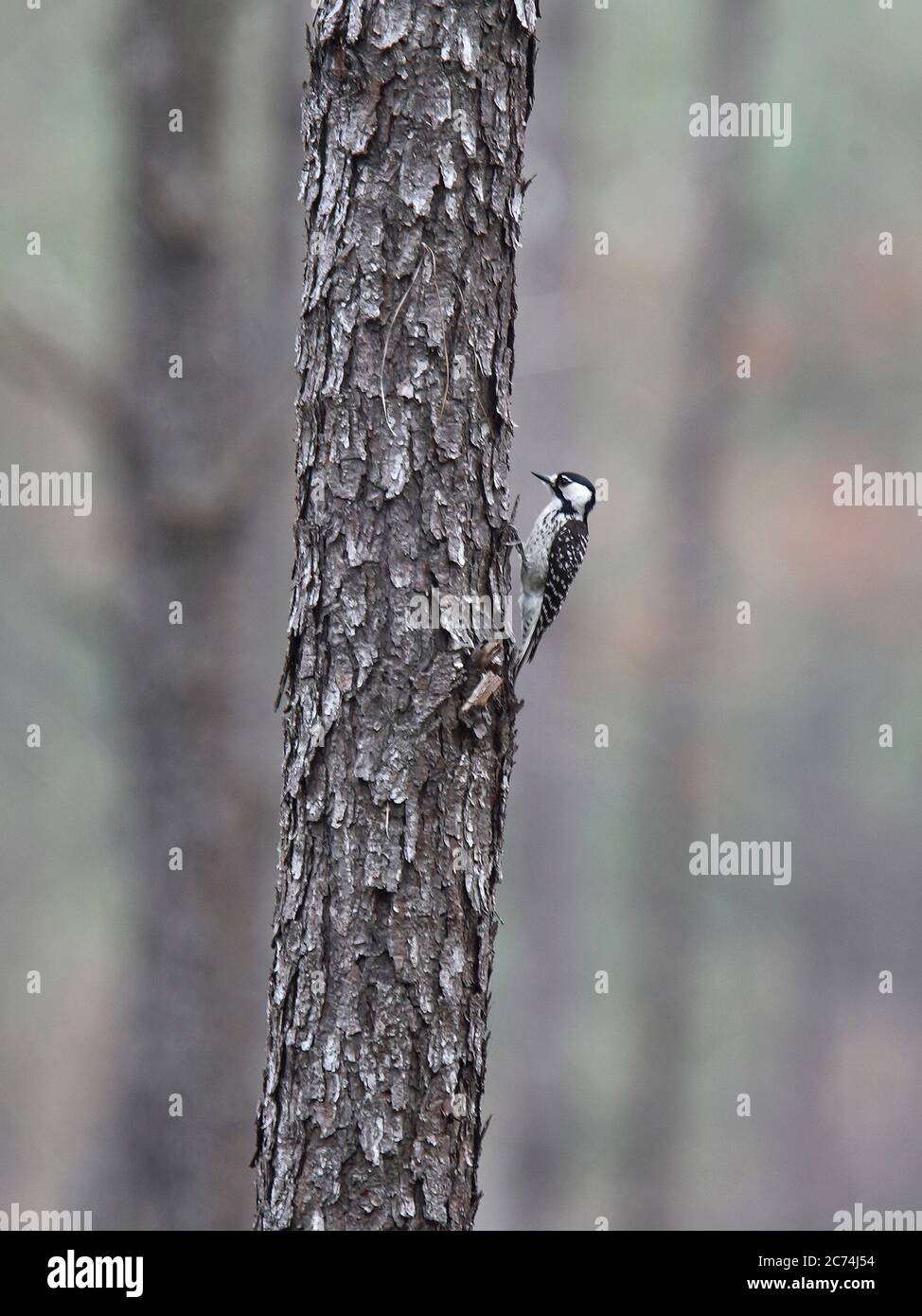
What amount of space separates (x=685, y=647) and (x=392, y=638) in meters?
10.6

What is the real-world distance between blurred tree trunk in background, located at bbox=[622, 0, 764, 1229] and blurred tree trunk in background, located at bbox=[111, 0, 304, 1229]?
6.59 metres

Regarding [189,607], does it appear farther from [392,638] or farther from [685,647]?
[685,647]

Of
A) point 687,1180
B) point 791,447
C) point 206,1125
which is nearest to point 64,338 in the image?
point 206,1125

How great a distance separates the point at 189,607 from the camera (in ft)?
20.1

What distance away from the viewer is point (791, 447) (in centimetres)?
1509

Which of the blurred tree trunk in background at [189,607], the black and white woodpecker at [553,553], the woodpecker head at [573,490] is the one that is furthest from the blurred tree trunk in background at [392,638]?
the blurred tree trunk in background at [189,607]

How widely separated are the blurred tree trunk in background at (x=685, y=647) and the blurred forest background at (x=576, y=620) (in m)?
0.04

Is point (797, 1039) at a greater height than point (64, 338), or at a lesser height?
lesser

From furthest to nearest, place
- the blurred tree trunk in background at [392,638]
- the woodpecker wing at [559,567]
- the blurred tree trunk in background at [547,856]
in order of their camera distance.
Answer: the blurred tree trunk in background at [547,856] < the woodpecker wing at [559,567] < the blurred tree trunk in background at [392,638]

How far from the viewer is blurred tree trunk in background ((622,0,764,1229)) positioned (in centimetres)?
1155

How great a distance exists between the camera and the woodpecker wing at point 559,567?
18.7 ft

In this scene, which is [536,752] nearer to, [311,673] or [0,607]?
[0,607]

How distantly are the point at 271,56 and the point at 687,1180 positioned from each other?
12697 mm

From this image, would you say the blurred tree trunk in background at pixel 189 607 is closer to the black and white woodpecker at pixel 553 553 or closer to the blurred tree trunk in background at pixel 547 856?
the black and white woodpecker at pixel 553 553
